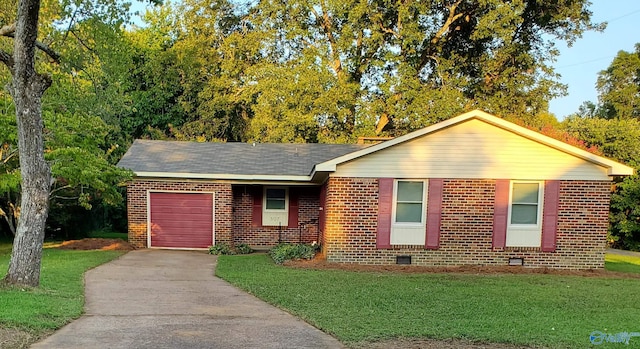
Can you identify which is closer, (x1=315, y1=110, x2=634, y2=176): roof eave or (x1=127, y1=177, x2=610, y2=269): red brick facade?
(x1=315, y1=110, x2=634, y2=176): roof eave

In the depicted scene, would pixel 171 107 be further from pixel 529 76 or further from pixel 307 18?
pixel 529 76

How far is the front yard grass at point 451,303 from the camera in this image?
545 centimetres

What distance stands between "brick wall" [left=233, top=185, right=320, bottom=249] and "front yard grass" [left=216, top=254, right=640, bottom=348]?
165 inches

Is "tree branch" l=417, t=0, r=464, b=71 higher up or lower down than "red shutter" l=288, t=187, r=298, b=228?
higher up

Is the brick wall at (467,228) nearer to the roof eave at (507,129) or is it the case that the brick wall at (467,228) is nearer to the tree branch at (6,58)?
the roof eave at (507,129)

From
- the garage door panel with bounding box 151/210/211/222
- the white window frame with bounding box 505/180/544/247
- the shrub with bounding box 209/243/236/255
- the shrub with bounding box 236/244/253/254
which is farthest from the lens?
the garage door panel with bounding box 151/210/211/222

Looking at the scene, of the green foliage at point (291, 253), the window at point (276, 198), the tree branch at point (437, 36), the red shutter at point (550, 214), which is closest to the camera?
the red shutter at point (550, 214)

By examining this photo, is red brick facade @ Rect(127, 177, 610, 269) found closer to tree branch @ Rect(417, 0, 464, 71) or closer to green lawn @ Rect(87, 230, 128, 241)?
green lawn @ Rect(87, 230, 128, 241)

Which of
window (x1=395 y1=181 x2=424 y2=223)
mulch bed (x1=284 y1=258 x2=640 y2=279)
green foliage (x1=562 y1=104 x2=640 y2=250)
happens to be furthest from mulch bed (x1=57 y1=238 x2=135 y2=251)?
green foliage (x1=562 y1=104 x2=640 y2=250)

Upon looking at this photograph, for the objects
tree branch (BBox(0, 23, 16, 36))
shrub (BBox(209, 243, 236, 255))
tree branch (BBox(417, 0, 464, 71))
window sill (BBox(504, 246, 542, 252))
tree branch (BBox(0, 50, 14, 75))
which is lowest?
shrub (BBox(209, 243, 236, 255))

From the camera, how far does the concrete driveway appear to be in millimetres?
4922

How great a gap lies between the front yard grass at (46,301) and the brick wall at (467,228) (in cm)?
610

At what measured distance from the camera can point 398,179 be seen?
37.8ft

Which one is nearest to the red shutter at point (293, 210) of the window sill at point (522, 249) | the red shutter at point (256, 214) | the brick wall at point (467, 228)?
the red shutter at point (256, 214)
